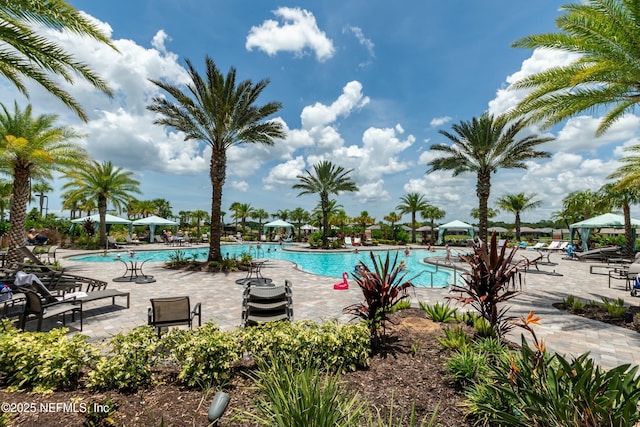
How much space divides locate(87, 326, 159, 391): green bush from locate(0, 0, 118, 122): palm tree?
628 centimetres

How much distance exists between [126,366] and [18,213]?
13.9m

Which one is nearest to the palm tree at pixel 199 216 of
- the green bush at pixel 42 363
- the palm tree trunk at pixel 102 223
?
the palm tree trunk at pixel 102 223

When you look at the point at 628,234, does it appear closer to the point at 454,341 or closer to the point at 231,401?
the point at 454,341

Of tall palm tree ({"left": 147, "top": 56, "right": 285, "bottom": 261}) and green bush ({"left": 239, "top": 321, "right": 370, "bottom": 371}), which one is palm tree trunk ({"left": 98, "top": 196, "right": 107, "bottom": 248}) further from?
green bush ({"left": 239, "top": 321, "right": 370, "bottom": 371})

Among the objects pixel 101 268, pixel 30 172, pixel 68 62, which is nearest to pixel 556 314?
pixel 68 62

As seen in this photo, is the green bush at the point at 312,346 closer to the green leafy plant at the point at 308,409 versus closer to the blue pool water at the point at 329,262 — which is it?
the green leafy plant at the point at 308,409

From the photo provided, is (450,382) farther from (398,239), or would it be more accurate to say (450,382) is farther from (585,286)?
(398,239)

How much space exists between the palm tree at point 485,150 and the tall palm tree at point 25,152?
2113cm

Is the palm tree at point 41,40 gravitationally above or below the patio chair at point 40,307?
above

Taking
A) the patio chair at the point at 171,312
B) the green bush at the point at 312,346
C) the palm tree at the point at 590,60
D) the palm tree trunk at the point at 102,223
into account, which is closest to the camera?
the green bush at the point at 312,346

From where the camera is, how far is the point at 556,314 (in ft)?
23.7

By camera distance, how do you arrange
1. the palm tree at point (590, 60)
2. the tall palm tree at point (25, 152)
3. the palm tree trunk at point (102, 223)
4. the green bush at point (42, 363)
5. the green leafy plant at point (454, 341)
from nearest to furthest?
the green bush at point (42, 363) → the green leafy plant at point (454, 341) → the palm tree at point (590, 60) → the tall palm tree at point (25, 152) → the palm tree trunk at point (102, 223)

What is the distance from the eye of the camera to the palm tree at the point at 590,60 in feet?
22.0

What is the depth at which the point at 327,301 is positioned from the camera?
8500 mm
